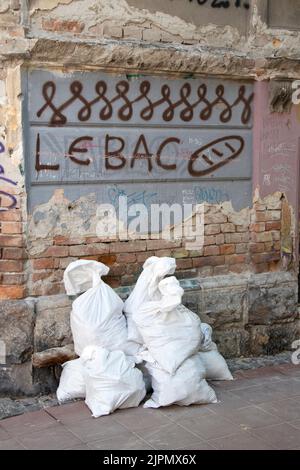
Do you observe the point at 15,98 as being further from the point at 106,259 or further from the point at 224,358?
the point at 224,358

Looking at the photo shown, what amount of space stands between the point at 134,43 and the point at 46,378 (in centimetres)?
264

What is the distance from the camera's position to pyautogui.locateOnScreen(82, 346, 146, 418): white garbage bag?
4352 millimetres

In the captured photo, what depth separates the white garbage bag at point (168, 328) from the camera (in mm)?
4551

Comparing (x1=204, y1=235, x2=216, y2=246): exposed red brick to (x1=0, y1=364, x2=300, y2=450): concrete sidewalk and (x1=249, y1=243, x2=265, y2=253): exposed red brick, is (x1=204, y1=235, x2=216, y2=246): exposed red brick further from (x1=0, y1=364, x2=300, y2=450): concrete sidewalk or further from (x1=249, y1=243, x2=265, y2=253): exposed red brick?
(x1=0, y1=364, x2=300, y2=450): concrete sidewalk

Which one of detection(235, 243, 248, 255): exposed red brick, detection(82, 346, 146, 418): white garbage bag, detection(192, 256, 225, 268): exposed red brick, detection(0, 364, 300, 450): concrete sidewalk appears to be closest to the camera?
detection(0, 364, 300, 450): concrete sidewalk

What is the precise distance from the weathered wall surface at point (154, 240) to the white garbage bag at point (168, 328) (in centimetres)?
55

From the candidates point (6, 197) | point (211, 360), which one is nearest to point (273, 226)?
point (211, 360)

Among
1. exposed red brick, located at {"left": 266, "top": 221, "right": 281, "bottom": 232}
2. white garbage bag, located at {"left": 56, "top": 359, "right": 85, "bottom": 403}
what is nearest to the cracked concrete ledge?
exposed red brick, located at {"left": 266, "top": 221, "right": 281, "bottom": 232}

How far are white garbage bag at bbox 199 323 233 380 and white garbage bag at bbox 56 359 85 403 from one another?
96 centimetres

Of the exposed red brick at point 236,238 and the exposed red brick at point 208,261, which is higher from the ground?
the exposed red brick at point 236,238

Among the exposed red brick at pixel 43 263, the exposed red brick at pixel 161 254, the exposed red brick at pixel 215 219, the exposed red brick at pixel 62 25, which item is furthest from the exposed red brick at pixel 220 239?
the exposed red brick at pixel 62 25

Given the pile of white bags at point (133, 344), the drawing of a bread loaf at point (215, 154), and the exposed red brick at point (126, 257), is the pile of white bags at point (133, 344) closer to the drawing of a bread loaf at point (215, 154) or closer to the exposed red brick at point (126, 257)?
the exposed red brick at point (126, 257)
